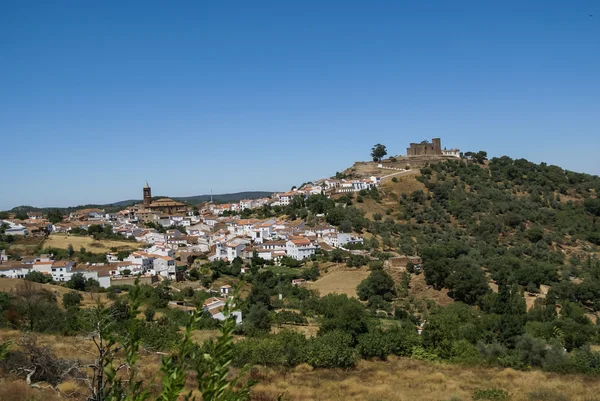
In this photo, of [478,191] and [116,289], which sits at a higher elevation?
[478,191]

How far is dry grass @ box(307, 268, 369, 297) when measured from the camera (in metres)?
30.2

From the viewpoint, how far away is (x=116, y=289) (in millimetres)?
30578

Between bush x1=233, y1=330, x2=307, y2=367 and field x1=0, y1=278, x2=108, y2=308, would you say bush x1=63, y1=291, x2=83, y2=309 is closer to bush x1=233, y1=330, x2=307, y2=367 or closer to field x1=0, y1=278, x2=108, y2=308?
field x1=0, y1=278, x2=108, y2=308

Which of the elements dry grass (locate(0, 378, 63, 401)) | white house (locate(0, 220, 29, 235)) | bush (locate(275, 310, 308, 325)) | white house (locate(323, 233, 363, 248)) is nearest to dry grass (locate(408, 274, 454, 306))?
white house (locate(323, 233, 363, 248))

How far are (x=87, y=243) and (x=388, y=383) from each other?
38763 mm

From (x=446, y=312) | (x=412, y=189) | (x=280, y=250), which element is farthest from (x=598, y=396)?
(x=412, y=189)

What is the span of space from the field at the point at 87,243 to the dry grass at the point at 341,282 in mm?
19529

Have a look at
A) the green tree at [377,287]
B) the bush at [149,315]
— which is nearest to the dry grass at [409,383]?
the bush at [149,315]

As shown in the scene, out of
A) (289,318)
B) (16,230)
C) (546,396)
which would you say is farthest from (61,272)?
(546,396)

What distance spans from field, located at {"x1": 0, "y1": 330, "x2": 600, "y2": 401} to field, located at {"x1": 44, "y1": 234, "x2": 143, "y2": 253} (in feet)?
95.3

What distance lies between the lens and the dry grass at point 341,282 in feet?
99.1

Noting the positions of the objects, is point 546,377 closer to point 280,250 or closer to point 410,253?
point 410,253

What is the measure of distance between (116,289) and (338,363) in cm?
2086

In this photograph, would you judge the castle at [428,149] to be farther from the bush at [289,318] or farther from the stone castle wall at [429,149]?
the bush at [289,318]
